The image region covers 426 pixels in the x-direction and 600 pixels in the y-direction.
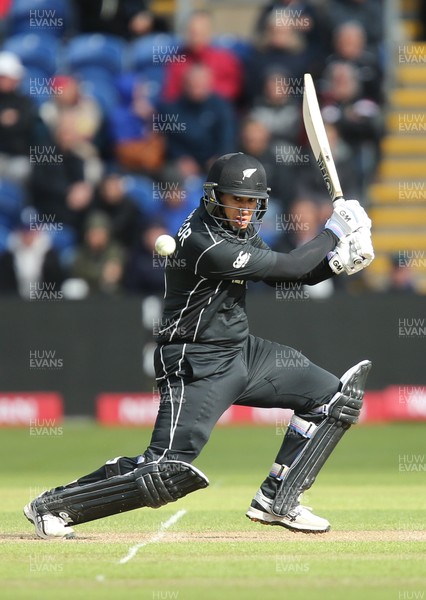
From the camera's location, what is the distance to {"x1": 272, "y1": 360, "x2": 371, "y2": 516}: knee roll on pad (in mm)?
7363

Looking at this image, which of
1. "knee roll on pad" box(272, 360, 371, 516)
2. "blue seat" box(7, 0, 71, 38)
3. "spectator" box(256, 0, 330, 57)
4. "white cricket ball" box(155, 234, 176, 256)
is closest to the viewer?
"white cricket ball" box(155, 234, 176, 256)

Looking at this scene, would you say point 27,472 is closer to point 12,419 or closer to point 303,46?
point 12,419

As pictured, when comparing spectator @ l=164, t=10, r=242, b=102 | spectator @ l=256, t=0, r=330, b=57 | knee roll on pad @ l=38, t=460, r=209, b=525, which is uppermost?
spectator @ l=256, t=0, r=330, b=57

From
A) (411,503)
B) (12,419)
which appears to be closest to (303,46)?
(12,419)

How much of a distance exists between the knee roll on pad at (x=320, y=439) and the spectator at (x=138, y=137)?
901 centimetres

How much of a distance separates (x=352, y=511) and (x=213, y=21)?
11560 mm

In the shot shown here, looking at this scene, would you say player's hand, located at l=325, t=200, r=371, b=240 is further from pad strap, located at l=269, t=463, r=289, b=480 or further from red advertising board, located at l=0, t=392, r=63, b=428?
red advertising board, located at l=0, t=392, r=63, b=428

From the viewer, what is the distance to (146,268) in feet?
48.9

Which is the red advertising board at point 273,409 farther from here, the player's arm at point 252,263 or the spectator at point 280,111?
the player's arm at point 252,263

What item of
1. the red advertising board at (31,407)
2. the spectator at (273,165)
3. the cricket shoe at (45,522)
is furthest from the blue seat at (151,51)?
the cricket shoe at (45,522)

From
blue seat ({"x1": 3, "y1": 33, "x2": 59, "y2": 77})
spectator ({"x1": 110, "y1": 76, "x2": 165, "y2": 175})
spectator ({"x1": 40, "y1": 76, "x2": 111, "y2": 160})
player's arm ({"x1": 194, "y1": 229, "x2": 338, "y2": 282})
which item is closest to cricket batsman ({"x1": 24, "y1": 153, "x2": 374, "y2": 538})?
player's arm ({"x1": 194, "y1": 229, "x2": 338, "y2": 282})

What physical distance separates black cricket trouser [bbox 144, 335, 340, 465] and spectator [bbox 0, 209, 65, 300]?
764 cm

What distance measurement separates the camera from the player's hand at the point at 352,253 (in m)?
7.10

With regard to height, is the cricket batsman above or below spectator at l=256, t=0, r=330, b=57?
below
